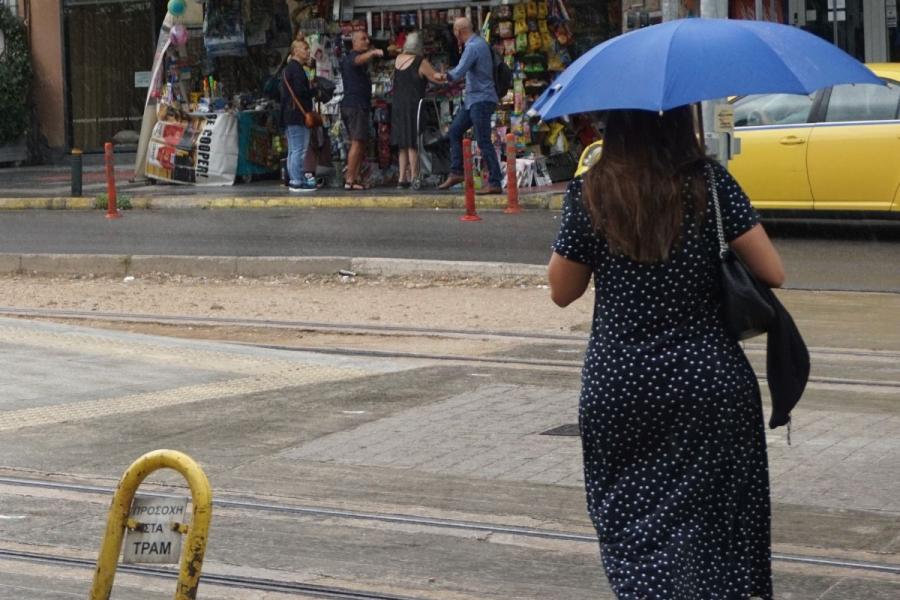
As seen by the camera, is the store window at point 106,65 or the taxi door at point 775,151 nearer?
the taxi door at point 775,151

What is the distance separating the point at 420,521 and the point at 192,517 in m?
2.15

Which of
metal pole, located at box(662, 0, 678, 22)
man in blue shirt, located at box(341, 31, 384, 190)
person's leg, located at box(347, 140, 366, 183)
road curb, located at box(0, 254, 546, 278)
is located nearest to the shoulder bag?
man in blue shirt, located at box(341, 31, 384, 190)

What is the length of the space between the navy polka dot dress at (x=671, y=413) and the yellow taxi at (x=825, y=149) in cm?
943

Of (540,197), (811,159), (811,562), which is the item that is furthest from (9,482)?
(540,197)

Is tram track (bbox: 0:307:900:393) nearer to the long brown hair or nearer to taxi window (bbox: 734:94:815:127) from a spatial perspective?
taxi window (bbox: 734:94:815:127)

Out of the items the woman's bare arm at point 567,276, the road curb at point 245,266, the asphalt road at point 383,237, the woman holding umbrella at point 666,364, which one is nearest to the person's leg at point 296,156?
the asphalt road at point 383,237

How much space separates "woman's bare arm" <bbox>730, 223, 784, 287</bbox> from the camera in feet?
11.7

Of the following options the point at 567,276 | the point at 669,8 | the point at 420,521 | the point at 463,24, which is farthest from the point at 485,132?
the point at 567,276

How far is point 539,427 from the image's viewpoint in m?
7.33

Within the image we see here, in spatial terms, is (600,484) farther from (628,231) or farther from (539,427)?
(539,427)

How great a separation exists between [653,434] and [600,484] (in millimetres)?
204

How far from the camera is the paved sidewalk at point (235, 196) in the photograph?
1742 centimetres

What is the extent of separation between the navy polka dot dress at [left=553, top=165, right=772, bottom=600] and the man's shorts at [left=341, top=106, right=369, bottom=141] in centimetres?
1513

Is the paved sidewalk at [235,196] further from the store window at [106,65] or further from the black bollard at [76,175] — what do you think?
the store window at [106,65]
